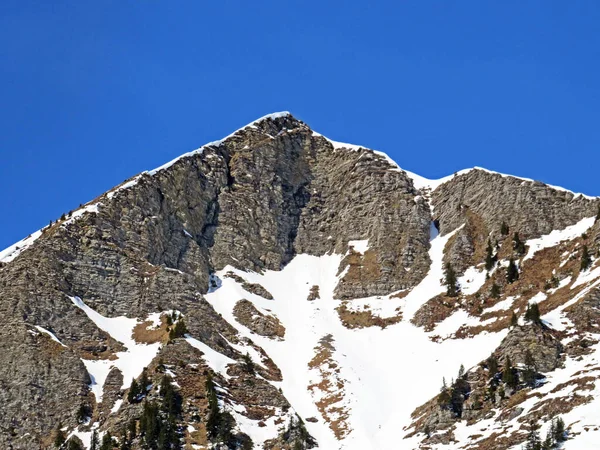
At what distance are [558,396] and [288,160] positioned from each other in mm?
86293

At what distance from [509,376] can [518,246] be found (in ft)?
123

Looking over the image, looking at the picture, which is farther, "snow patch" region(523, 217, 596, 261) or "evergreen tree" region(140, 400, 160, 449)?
"snow patch" region(523, 217, 596, 261)

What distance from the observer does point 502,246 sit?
149 metres

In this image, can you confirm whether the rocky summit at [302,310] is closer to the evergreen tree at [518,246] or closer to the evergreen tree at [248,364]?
the evergreen tree at [518,246]

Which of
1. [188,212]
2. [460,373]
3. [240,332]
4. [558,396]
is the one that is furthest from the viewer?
[188,212]

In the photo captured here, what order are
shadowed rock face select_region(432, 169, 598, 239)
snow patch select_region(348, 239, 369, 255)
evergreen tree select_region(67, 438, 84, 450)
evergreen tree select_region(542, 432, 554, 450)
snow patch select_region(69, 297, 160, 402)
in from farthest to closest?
snow patch select_region(348, 239, 369, 255) → shadowed rock face select_region(432, 169, 598, 239) → snow patch select_region(69, 297, 160, 402) → evergreen tree select_region(67, 438, 84, 450) → evergreen tree select_region(542, 432, 554, 450)

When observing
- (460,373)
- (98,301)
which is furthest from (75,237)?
(460,373)

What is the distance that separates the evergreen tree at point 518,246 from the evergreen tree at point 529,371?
3486 cm

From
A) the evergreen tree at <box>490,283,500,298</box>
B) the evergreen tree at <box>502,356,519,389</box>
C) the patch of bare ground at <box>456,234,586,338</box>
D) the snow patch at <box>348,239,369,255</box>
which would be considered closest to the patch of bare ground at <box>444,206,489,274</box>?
the patch of bare ground at <box>456,234,586,338</box>

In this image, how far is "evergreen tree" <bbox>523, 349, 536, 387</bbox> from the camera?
4296 inches

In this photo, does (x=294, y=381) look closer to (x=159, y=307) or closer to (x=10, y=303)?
(x=159, y=307)

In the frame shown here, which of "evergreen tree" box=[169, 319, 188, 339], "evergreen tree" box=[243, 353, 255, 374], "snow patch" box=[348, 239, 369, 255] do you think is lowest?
"evergreen tree" box=[243, 353, 255, 374]

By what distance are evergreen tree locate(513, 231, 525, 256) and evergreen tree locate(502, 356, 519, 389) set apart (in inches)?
1353

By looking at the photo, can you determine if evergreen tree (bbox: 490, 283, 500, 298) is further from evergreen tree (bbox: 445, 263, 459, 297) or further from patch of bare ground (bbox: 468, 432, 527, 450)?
patch of bare ground (bbox: 468, 432, 527, 450)
